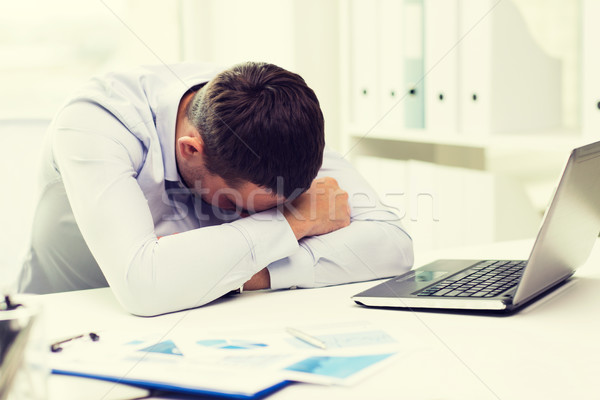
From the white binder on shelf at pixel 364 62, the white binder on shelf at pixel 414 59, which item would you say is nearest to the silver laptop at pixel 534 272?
the white binder on shelf at pixel 414 59

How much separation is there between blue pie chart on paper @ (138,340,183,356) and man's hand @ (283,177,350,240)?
0.38 m

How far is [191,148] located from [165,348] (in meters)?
0.45

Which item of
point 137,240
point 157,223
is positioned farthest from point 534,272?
point 157,223

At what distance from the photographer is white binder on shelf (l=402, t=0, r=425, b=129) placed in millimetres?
1964

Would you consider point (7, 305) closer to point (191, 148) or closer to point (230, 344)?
point (230, 344)

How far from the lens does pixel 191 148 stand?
113cm

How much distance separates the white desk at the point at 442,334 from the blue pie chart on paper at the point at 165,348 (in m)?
0.10

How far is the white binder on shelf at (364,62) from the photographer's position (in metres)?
2.11

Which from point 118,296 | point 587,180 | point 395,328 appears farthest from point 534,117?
point 118,296

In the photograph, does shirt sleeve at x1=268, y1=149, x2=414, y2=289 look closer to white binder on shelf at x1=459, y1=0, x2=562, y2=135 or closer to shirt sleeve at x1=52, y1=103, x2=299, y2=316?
shirt sleeve at x1=52, y1=103, x2=299, y2=316

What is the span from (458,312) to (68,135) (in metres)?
0.66

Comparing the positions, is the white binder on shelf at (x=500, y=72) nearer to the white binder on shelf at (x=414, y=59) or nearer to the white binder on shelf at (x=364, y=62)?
the white binder on shelf at (x=414, y=59)

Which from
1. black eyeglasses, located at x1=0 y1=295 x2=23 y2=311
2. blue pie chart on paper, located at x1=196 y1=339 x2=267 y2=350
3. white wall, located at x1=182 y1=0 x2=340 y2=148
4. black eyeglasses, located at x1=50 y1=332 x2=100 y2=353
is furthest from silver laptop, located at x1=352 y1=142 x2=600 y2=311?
white wall, located at x1=182 y1=0 x2=340 y2=148

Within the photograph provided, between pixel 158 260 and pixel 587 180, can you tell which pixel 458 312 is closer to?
pixel 587 180
